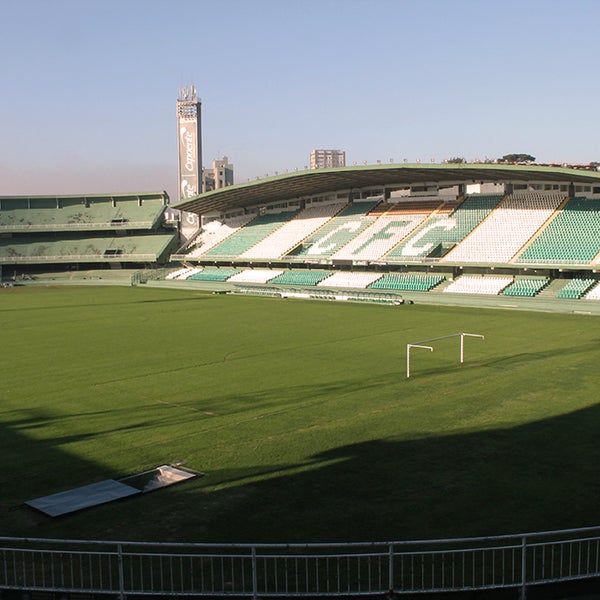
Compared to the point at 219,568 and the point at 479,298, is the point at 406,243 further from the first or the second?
the point at 219,568

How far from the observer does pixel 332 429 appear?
616 inches

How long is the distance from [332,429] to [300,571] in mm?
6919

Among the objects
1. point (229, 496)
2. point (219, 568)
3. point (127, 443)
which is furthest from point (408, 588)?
point (127, 443)

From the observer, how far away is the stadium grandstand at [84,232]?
257 feet

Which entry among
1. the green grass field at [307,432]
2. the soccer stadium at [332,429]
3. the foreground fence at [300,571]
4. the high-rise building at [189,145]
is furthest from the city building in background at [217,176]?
the foreground fence at [300,571]

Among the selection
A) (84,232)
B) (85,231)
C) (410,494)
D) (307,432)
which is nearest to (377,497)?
(410,494)

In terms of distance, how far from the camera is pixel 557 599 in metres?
7.84

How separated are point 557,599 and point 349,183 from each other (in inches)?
2337

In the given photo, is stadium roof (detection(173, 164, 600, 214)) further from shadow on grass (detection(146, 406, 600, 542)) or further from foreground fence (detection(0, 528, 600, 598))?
foreground fence (detection(0, 528, 600, 598))

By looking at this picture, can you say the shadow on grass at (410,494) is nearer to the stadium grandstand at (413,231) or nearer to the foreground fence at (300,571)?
the foreground fence at (300,571)

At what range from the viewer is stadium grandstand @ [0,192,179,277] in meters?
78.4

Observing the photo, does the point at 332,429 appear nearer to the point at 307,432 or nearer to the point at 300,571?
the point at 307,432

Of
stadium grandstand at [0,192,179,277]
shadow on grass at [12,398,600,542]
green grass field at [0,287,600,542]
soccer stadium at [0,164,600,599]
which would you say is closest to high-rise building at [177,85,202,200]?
stadium grandstand at [0,192,179,277]

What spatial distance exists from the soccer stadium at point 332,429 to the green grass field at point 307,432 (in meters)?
0.07
